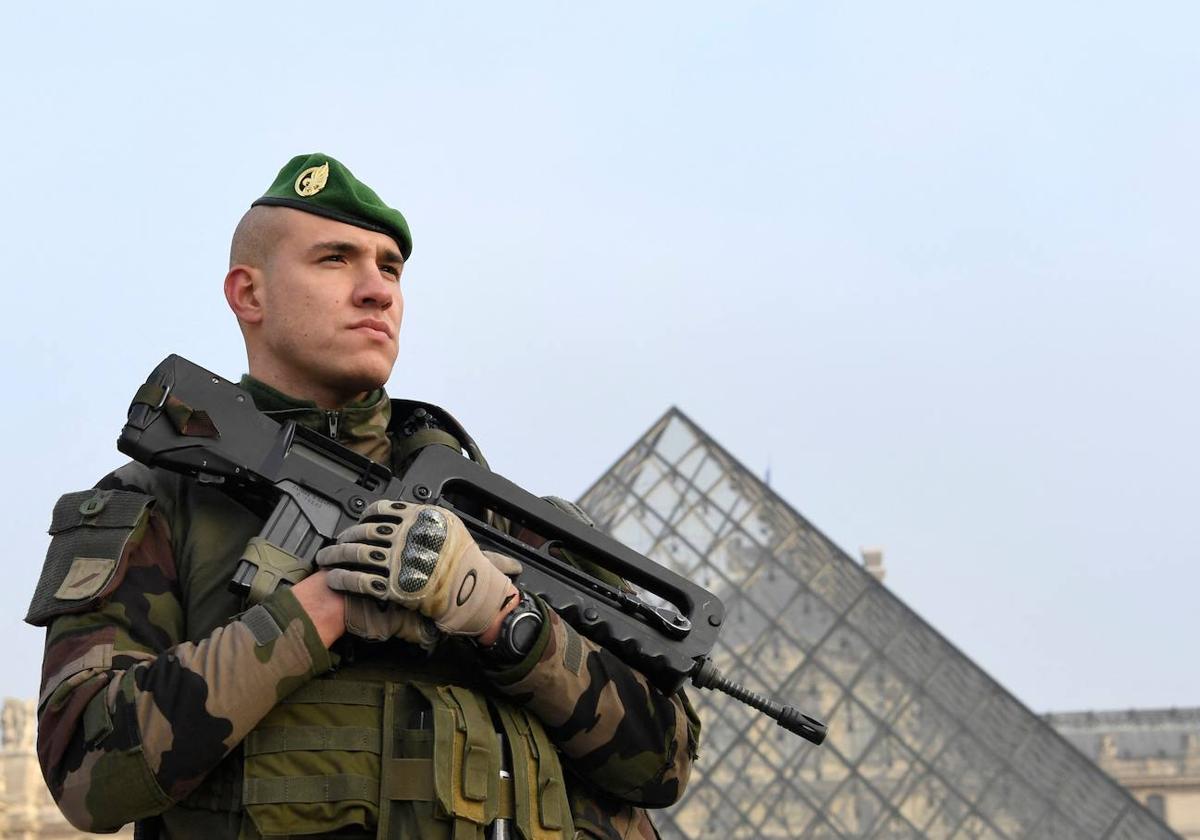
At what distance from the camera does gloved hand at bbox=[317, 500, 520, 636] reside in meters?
2.44

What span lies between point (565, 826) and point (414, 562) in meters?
0.45

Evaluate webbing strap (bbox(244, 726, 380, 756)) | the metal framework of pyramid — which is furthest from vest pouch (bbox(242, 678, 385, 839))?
the metal framework of pyramid

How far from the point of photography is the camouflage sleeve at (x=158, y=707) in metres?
2.43

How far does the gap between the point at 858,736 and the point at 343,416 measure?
84.3 ft

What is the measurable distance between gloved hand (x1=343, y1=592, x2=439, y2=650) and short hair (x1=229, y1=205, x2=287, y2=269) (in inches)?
23.4

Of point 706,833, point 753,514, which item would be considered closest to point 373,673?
point 706,833

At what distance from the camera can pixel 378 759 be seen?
8.34 ft

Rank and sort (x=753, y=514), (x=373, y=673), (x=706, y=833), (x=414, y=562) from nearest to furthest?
1. (x=414, y=562)
2. (x=373, y=673)
3. (x=706, y=833)
4. (x=753, y=514)

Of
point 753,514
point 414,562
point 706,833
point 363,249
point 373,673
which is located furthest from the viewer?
point 753,514

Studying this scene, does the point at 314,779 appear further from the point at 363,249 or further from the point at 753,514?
the point at 753,514

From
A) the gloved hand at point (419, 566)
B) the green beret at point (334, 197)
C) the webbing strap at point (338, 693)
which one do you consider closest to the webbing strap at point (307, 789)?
the webbing strap at point (338, 693)

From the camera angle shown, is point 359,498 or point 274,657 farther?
point 359,498

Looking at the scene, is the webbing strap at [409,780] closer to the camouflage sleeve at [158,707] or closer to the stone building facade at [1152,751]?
the camouflage sleeve at [158,707]

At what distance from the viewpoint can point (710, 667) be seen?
2.84 meters
